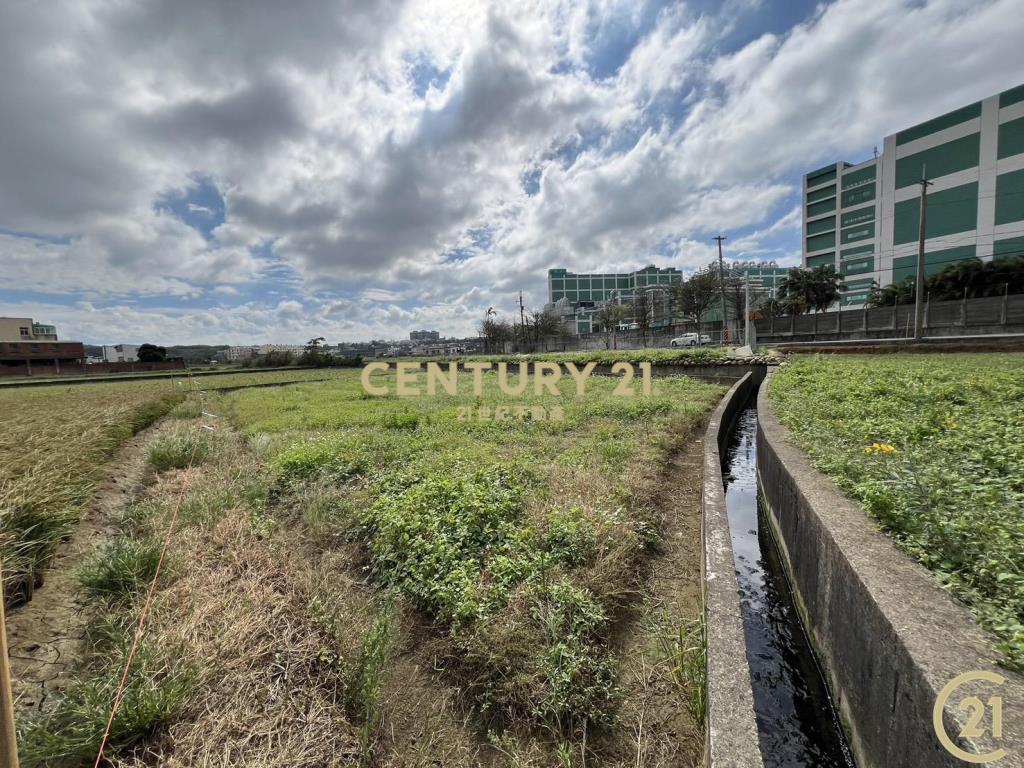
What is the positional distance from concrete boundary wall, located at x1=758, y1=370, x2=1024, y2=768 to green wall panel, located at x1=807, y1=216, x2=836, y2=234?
6603cm

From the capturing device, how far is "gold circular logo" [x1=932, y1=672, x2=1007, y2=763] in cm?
125

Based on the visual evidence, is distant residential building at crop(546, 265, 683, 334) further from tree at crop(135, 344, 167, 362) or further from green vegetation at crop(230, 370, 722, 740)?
green vegetation at crop(230, 370, 722, 740)

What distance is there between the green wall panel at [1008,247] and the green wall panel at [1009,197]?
175 centimetres

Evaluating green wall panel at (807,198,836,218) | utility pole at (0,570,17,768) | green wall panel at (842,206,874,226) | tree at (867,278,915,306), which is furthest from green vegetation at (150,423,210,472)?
green wall panel at (807,198,836,218)

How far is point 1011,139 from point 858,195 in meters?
13.3

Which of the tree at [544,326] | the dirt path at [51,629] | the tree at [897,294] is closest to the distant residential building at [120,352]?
the tree at [544,326]

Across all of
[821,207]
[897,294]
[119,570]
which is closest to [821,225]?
[821,207]

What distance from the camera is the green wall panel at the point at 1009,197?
35469mm

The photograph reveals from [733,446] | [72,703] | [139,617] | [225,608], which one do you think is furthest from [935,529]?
[733,446]

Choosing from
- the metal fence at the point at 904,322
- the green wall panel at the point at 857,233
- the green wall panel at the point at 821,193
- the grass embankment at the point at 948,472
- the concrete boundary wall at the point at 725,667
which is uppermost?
the green wall panel at the point at 821,193

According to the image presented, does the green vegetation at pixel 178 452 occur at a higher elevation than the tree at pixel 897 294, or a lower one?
lower

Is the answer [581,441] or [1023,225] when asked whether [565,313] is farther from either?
[581,441]

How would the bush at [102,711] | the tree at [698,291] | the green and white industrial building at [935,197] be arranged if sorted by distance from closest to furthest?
the bush at [102,711] → the green and white industrial building at [935,197] → the tree at [698,291]

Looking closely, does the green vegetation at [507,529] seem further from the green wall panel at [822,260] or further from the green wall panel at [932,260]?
the green wall panel at [822,260]
